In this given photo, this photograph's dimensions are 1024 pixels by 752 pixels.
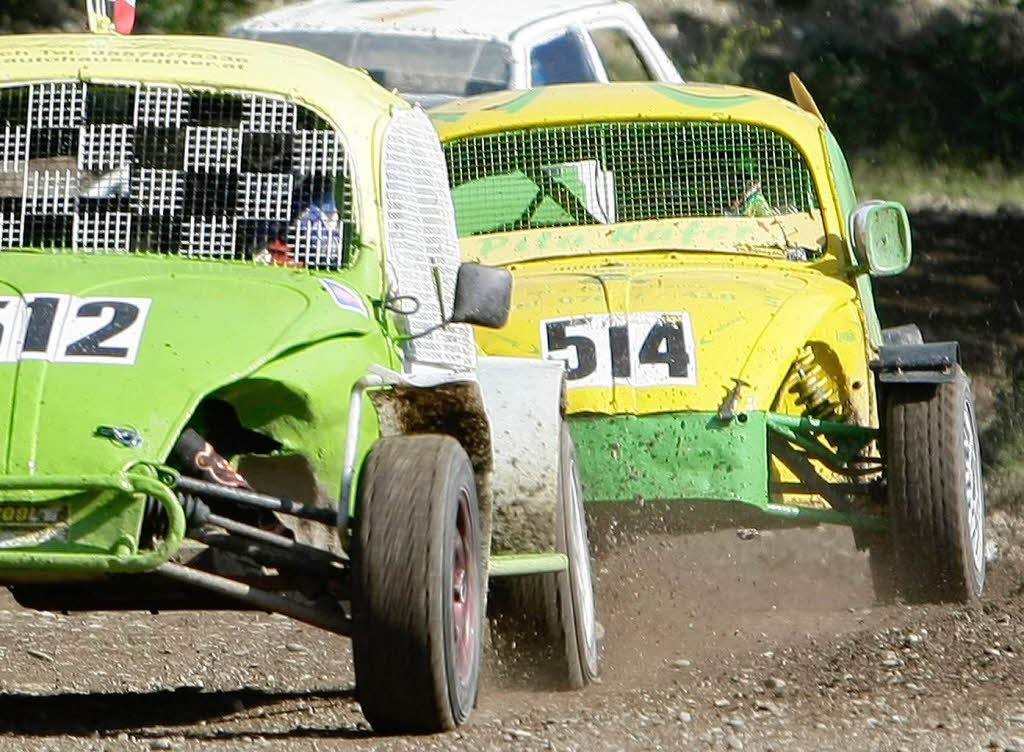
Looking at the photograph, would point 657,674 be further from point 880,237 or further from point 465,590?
point 880,237

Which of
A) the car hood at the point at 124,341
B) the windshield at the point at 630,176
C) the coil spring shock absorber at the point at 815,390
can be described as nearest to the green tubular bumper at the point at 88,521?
the car hood at the point at 124,341

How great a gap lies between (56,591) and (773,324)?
10.2ft

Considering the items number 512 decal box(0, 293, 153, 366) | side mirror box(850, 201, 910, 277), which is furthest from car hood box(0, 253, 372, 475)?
side mirror box(850, 201, 910, 277)

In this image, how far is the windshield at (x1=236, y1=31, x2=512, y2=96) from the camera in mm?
14398

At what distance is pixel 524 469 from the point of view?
252 inches

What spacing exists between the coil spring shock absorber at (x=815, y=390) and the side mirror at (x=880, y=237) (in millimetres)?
497

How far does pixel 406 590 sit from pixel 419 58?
396 inches

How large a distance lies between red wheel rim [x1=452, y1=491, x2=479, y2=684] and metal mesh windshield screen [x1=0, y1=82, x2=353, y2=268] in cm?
83

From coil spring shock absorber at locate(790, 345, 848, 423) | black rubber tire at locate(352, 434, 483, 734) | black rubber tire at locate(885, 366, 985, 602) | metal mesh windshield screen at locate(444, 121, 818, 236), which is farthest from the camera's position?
metal mesh windshield screen at locate(444, 121, 818, 236)

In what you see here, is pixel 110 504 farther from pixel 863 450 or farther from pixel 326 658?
pixel 863 450

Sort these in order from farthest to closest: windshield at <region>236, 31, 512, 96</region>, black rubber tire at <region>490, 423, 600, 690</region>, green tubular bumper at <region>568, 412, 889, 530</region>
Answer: windshield at <region>236, 31, 512, 96</region> → green tubular bumper at <region>568, 412, 889, 530</region> → black rubber tire at <region>490, 423, 600, 690</region>

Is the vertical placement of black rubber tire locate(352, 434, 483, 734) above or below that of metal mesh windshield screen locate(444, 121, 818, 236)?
below

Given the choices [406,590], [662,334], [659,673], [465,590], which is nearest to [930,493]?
[662,334]

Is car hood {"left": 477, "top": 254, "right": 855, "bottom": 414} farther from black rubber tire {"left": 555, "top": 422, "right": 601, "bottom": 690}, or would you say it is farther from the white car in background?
the white car in background
